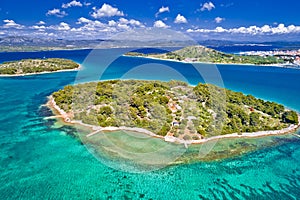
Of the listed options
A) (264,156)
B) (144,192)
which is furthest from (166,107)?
(144,192)

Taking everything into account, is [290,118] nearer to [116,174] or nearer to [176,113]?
[176,113]

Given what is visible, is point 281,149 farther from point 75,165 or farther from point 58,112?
point 58,112

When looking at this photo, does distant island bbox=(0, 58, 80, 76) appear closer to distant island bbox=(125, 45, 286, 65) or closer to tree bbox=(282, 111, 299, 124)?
distant island bbox=(125, 45, 286, 65)

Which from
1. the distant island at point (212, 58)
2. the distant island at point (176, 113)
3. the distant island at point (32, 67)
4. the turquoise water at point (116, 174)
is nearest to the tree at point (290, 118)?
the distant island at point (176, 113)

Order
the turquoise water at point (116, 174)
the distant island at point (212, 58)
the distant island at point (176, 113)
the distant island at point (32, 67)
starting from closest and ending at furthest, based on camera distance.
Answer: the turquoise water at point (116, 174), the distant island at point (176, 113), the distant island at point (32, 67), the distant island at point (212, 58)

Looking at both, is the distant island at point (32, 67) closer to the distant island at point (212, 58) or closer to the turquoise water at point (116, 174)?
the turquoise water at point (116, 174)

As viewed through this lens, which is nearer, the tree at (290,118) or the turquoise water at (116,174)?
the turquoise water at (116,174)

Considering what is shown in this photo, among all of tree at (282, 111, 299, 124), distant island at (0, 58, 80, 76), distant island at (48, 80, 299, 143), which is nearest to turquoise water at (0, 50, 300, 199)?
distant island at (48, 80, 299, 143)
